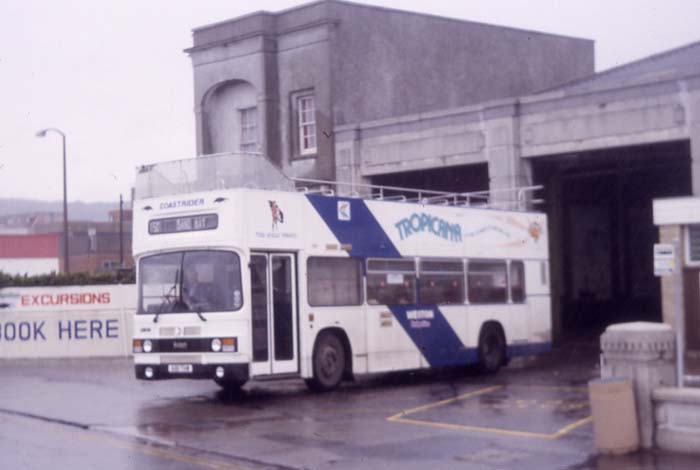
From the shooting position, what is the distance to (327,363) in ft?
61.1

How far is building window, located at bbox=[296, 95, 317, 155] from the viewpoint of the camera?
106ft

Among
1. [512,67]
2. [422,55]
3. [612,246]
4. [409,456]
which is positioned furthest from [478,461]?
[612,246]

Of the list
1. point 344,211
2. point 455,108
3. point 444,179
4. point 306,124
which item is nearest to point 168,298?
point 344,211

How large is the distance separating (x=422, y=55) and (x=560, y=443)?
22865 millimetres

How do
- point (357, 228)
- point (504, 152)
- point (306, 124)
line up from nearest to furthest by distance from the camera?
point (357, 228) < point (504, 152) < point (306, 124)

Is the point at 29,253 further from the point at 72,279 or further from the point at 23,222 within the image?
the point at 72,279

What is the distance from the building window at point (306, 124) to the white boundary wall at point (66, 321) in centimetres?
788

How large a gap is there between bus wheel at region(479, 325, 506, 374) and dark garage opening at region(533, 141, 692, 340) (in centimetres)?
1185

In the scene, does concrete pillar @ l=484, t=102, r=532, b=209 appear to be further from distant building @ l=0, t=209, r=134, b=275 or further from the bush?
distant building @ l=0, t=209, r=134, b=275

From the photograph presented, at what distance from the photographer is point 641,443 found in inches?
481

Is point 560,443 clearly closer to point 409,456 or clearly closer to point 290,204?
point 409,456

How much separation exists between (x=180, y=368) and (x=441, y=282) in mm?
6144

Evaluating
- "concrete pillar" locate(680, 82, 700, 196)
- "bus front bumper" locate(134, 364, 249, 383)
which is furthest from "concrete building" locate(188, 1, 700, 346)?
"bus front bumper" locate(134, 364, 249, 383)

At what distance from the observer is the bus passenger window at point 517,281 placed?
23219 mm
